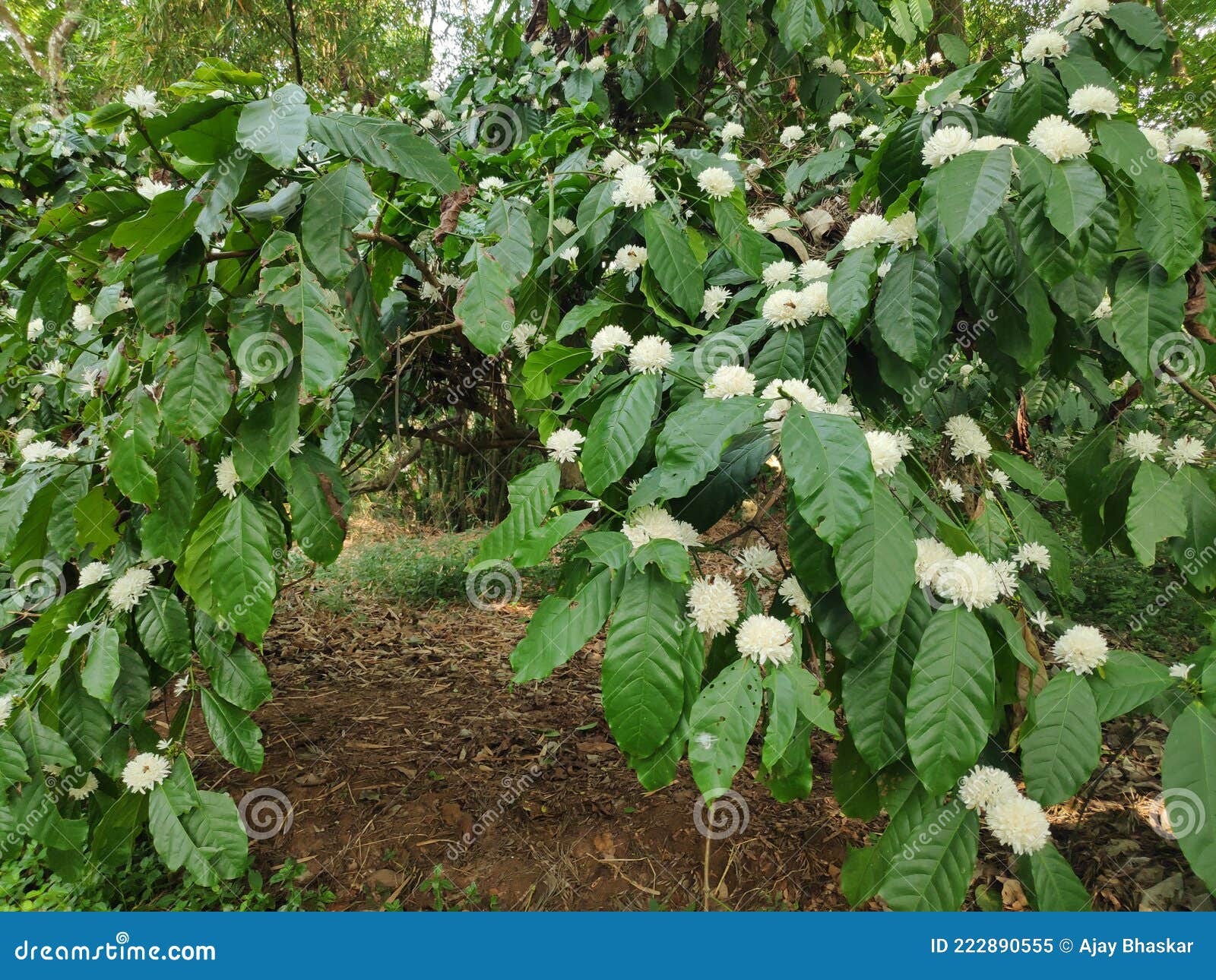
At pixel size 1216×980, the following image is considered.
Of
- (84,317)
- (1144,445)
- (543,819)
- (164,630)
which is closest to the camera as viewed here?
(164,630)

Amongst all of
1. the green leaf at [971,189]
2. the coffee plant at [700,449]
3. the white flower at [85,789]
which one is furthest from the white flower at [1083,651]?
the white flower at [85,789]

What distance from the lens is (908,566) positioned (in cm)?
82

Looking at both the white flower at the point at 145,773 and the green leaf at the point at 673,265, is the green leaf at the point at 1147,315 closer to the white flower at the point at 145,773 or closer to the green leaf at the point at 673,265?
the green leaf at the point at 673,265

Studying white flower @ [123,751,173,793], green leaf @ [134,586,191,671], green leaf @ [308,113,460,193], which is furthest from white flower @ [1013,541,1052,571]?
white flower @ [123,751,173,793]

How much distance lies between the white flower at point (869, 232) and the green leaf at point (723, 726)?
0.69 metres

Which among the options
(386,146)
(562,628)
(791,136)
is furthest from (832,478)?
(791,136)

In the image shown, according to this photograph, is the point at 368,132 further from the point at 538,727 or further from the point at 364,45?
the point at 364,45

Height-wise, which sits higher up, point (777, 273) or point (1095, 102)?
point (1095, 102)

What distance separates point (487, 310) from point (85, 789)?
118 centimetres

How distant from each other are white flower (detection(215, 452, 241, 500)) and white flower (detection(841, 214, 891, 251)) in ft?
3.38

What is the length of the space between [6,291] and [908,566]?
2683mm

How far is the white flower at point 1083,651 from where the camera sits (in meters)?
0.99

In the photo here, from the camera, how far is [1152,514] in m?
1.16

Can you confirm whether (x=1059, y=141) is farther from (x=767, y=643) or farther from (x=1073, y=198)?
(x=767, y=643)
